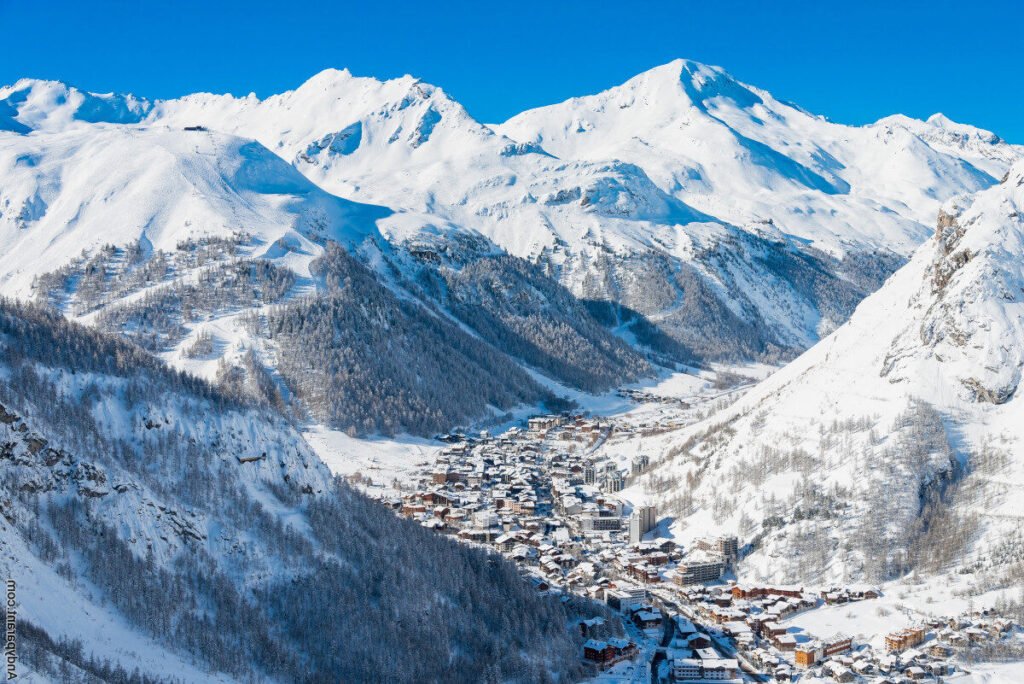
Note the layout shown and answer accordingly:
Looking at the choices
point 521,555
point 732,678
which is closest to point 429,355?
point 521,555

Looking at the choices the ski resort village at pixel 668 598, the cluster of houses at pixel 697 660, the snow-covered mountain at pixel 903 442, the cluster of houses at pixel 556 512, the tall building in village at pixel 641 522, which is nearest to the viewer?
the cluster of houses at pixel 697 660

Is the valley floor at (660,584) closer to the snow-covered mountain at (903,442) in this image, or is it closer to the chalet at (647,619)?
the chalet at (647,619)

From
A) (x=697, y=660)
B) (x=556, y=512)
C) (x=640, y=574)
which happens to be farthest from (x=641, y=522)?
(x=697, y=660)

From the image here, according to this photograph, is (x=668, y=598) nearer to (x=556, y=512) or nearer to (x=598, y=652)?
(x=598, y=652)

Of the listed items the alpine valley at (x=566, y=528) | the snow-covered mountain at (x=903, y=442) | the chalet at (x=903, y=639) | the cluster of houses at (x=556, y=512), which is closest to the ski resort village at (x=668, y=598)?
the chalet at (x=903, y=639)

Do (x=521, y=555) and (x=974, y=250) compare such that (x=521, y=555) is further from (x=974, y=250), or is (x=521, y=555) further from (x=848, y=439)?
(x=974, y=250)

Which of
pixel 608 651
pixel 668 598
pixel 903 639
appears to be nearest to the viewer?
pixel 608 651

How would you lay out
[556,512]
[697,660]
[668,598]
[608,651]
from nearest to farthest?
[608,651] → [697,660] → [668,598] → [556,512]
